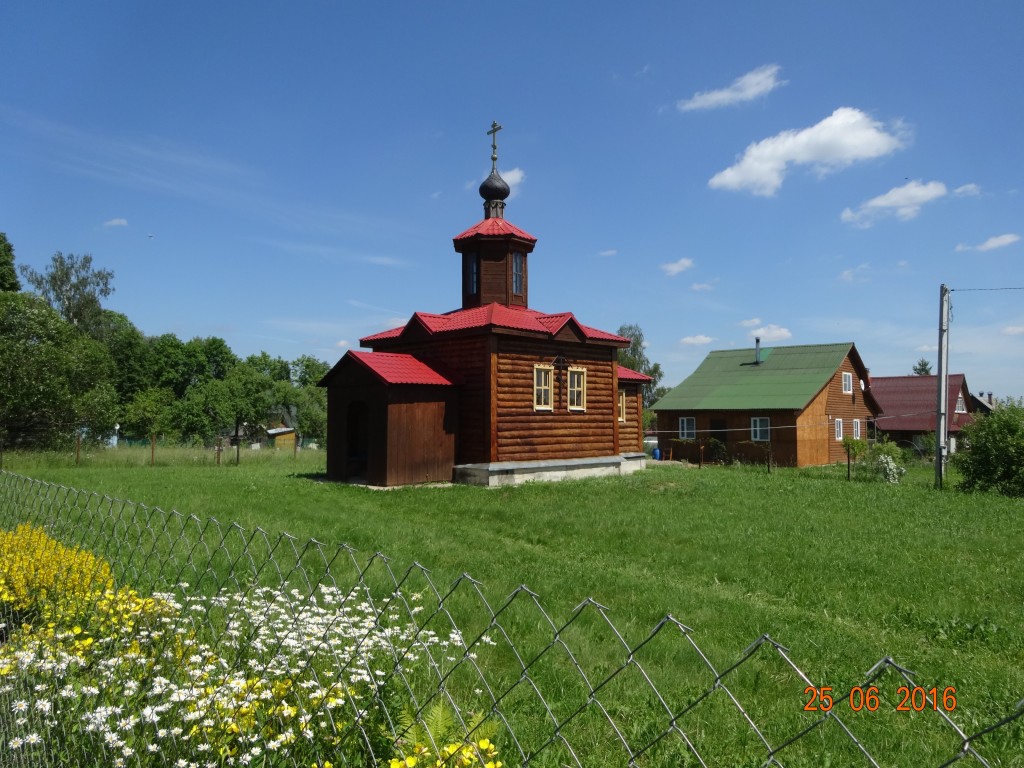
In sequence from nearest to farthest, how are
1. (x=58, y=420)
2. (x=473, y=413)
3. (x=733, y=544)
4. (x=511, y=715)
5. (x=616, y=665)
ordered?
1. (x=511, y=715)
2. (x=616, y=665)
3. (x=733, y=544)
4. (x=473, y=413)
5. (x=58, y=420)

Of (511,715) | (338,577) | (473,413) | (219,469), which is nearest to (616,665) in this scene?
(511,715)

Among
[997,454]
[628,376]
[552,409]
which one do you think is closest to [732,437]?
[628,376]

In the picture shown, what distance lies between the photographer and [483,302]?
834 inches

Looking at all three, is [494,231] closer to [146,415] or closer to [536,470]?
[536,470]

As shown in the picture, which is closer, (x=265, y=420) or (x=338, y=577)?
(x=338, y=577)

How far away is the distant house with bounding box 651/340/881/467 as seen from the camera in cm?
2925

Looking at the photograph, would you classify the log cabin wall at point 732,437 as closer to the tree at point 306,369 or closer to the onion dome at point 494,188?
the onion dome at point 494,188

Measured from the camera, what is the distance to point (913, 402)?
39.5m

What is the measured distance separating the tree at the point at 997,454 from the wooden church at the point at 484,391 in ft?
31.4

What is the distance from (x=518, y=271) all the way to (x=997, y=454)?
14.2m

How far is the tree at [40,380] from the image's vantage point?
1072 inches

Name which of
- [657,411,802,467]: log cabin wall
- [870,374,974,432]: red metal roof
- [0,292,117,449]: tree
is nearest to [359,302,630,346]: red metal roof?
[657,411,802,467]: log cabin wall

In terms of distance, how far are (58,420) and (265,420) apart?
135ft

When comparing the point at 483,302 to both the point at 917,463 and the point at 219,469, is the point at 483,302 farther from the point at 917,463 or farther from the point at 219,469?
the point at 917,463
